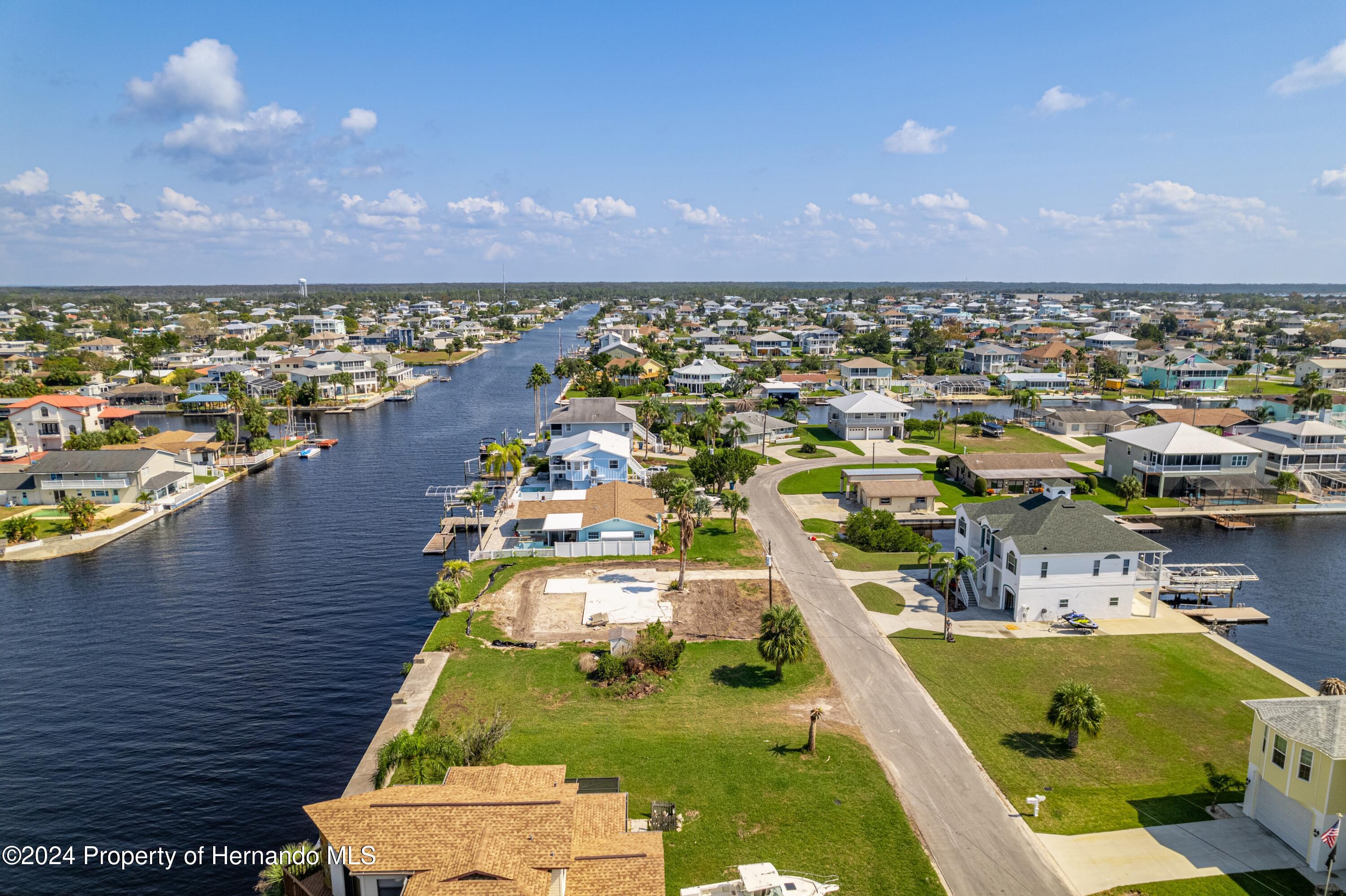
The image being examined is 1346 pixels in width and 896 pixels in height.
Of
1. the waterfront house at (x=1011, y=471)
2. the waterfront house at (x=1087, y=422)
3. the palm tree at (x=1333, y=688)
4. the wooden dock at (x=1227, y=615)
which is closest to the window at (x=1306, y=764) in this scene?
the palm tree at (x=1333, y=688)

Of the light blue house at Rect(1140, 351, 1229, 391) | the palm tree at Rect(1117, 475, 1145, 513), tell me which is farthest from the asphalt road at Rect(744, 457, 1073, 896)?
the light blue house at Rect(1140, 351, 1229, 391)

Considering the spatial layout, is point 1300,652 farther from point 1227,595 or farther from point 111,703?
point 111,703

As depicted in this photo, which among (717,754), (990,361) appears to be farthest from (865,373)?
(717,754)

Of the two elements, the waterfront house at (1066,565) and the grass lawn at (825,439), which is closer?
the waterfront house at (1066,565)

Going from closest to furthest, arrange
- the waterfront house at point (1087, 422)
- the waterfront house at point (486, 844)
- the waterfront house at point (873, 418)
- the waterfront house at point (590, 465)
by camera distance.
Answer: the waterfront house at point (486, 844), the waterfront house at point (590, 465), the waterfront house at point (873, 418), the waterfront house at point (1087, 422)

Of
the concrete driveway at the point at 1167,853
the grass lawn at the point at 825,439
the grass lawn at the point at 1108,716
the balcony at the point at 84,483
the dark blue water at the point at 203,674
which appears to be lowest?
the dark blue water at the point at 203,674

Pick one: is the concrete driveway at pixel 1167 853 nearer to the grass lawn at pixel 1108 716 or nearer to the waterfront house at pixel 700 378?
Answer: the grass lawn at pixel 1108 716

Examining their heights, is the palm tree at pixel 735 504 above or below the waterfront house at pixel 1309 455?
below
